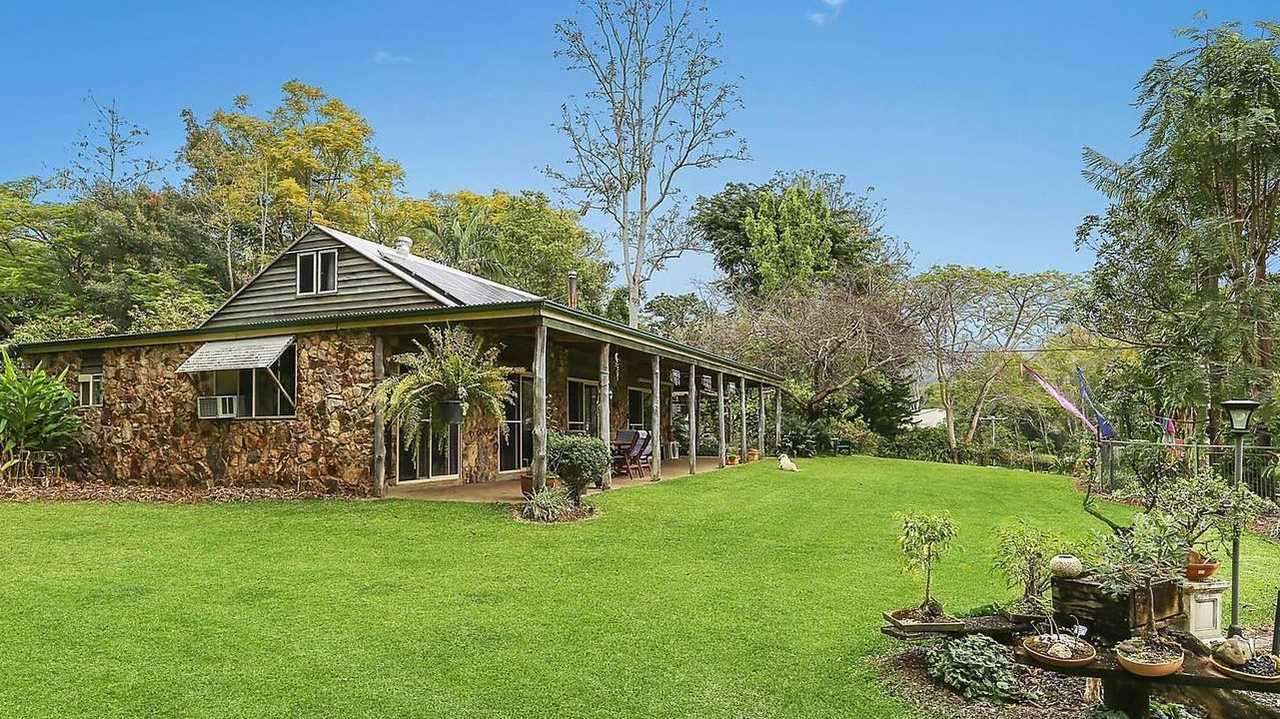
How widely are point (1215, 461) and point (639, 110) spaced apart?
17.0 m

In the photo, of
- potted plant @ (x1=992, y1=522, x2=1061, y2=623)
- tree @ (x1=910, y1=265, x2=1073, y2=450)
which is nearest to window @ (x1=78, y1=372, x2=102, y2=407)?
potted plant @ (x1=992, y1=522, x2=1061, y2=623)

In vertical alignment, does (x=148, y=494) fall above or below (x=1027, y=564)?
below

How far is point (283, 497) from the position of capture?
1044cm

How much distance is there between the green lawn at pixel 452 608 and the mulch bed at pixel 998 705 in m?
0.15

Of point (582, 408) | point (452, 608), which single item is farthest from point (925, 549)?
point (582, 408)

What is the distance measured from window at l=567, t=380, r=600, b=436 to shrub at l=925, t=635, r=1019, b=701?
1114 centimetres

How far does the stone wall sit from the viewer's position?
10453 millimetres

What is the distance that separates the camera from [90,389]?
12688mm

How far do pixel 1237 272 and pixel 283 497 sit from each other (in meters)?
14.2

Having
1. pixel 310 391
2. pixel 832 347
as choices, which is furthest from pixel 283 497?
pixel 832 347

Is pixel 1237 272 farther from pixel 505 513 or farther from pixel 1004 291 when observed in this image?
pixel 1004 291

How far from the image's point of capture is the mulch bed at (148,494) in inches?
411

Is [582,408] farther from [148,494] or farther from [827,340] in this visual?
[827,340]

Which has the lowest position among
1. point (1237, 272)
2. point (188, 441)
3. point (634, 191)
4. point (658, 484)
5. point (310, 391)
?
point (658, 484)
